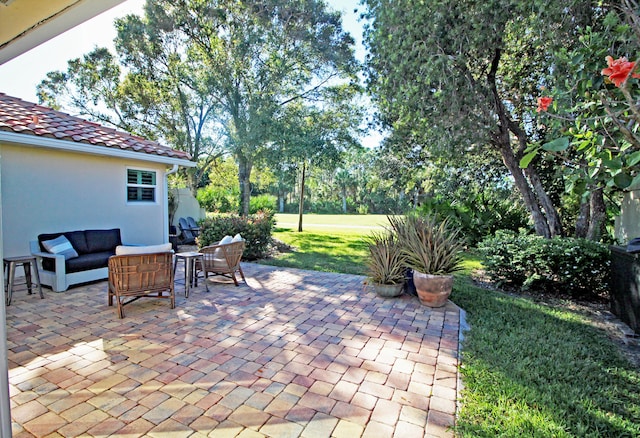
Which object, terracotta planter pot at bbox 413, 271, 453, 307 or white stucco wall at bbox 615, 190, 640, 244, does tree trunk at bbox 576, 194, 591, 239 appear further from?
terracotta planter pot at bbox 413, 271, 453, 307

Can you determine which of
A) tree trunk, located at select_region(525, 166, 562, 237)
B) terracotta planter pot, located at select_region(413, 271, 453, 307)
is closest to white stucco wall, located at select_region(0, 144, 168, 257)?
terracotta planter pot, located at select_region(413, 271, 453, 307)

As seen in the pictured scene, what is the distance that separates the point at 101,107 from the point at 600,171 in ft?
57.7

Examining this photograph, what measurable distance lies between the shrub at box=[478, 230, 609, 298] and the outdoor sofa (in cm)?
781

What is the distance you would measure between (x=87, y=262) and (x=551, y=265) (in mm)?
8546

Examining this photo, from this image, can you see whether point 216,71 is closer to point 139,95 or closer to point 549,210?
point 139,95

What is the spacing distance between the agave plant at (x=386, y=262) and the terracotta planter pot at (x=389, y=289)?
0.19 feet

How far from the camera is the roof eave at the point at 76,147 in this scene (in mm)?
5723

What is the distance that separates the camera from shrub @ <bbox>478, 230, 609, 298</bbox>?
18.2 ft

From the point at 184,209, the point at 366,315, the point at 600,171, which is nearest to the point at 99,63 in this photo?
the point at 184,209

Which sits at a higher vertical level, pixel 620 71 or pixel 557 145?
pixel 620 71

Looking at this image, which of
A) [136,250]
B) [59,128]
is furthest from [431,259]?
[59,128]

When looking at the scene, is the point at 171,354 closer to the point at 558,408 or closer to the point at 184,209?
the point at 558,408

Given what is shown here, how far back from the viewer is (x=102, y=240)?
715 centimetres

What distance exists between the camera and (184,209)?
1408 cm
